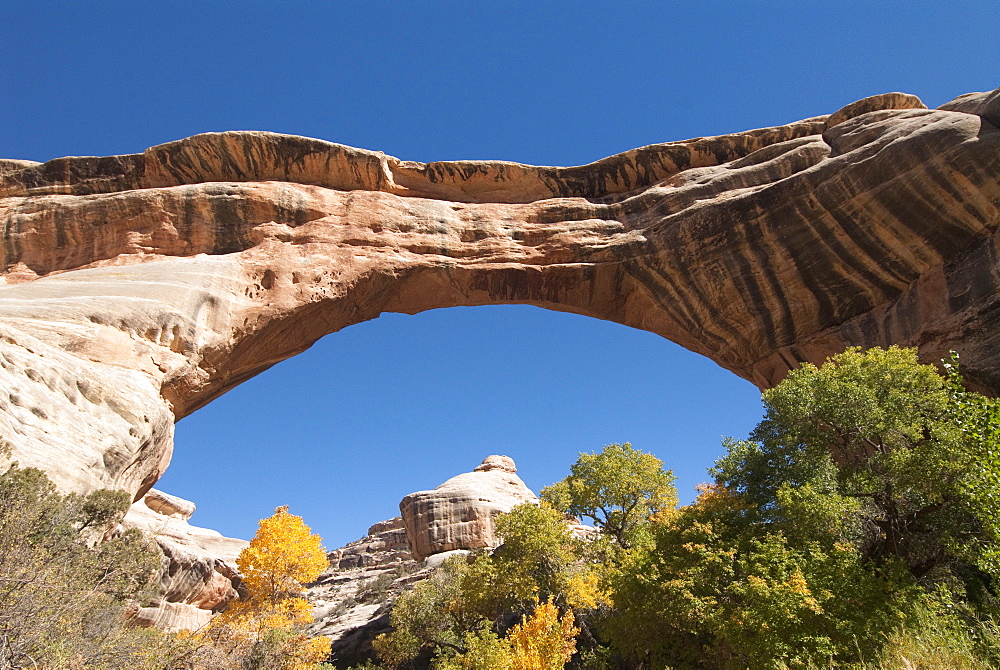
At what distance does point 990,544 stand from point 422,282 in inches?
680

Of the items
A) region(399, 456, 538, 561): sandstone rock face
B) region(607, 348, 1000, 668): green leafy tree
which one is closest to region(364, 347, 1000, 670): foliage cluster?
region(607, 348, 1000, 668): green leafy tree

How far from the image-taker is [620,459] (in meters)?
Answer: 20.8

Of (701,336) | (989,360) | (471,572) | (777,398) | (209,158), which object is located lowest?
Answer: (471,572)

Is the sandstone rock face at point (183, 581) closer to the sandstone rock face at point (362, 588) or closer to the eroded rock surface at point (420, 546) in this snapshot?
the sandstone rock face at point (362, 588)

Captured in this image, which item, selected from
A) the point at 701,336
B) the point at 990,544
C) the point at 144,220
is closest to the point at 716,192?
the point at 701,336

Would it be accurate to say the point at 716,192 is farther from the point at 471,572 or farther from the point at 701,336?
the point at 471,572

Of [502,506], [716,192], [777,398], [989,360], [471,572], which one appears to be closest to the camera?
[777,398]

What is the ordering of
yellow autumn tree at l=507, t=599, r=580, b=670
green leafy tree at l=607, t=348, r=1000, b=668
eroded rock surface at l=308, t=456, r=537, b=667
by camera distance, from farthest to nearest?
eroded rock surface at l=308, t=456, r=537, b=667, yellow autumn tree at l=507, t=599, r=580, b=670, green leafy tree at l=607, t=348, r=1000, b=668

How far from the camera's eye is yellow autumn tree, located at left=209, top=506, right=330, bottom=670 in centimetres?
1551

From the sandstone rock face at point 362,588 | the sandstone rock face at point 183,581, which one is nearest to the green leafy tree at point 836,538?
the sandstone rock face at point 362,588

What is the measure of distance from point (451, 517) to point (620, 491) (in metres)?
16.5

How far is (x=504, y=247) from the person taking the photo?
2267cm

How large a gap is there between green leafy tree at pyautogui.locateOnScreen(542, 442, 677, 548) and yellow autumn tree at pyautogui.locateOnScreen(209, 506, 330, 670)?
8.61 meters

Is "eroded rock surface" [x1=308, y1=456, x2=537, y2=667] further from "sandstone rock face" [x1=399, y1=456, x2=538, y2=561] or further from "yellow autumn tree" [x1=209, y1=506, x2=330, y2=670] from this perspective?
"yellow autumn tree" [x1=209, y1=506, x2=330, y2=670]
